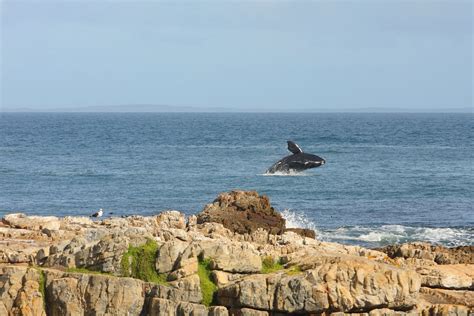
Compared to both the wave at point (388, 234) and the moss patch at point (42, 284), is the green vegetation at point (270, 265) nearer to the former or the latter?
the moss patch at point (42, 284)

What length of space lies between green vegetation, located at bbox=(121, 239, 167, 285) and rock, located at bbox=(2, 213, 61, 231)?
17.6 ft

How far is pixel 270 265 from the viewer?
66.5ft

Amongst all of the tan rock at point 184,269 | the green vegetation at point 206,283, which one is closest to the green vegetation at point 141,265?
the tan rock at point 184,269

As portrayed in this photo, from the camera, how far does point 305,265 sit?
1959 cm

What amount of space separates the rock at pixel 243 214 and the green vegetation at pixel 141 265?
30.1 ft

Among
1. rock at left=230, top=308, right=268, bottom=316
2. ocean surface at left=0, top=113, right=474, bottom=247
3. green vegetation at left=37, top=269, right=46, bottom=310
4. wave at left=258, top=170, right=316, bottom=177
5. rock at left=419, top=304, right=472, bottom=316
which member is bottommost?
ocean surface at left=0, top=113, right=474, bottom=247

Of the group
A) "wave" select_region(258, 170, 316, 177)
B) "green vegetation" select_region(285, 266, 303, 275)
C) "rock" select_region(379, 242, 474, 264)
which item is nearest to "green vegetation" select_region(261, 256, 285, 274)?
"green vegetation" select_region(285, 266, 303, 275)

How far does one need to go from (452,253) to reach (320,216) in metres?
15.9

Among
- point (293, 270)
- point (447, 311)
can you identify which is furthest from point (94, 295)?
point (447, 311)

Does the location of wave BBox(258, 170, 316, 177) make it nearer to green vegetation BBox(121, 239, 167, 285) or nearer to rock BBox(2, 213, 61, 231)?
rock BBox(2, 213, 61, 231)

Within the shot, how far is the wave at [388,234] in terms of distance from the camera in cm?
3594

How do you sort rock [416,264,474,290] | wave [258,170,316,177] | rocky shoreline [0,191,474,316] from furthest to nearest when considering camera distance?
wave [258,170,316,177], rock [416,264,474,290], rocky shoreline [0,191,474,316]

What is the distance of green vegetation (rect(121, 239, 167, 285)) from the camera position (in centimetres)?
1980

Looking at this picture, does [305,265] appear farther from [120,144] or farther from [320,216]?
[120,144]
